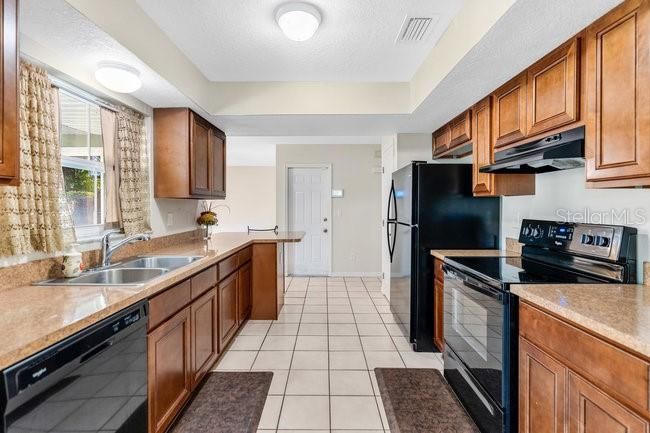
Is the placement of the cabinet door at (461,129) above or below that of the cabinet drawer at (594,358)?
above

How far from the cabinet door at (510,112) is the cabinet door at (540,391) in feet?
4.17

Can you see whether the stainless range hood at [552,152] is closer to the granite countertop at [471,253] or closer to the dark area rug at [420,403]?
the granite countertop at [471,253]

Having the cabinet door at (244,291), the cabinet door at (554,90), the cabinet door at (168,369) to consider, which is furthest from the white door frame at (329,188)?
the cabinet door at (554,90)

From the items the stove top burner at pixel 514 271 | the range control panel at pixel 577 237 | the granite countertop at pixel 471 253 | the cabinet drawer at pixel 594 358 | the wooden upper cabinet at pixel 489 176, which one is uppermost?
the wooden upper cabinet at pixel 489 176

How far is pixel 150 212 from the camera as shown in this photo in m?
2.80

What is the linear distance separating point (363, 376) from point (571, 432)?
4.58ft

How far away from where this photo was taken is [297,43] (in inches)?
90.1

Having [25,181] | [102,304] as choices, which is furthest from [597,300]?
[25,181]

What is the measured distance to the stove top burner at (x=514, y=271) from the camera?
5.26ft

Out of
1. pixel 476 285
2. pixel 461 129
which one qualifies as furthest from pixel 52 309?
pixel 461 129

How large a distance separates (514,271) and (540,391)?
652mm

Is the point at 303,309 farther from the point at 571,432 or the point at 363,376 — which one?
the point at 571,432

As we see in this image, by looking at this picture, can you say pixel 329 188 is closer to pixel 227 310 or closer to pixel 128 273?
pixel 227 310

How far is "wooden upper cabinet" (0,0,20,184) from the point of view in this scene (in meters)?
1.09
